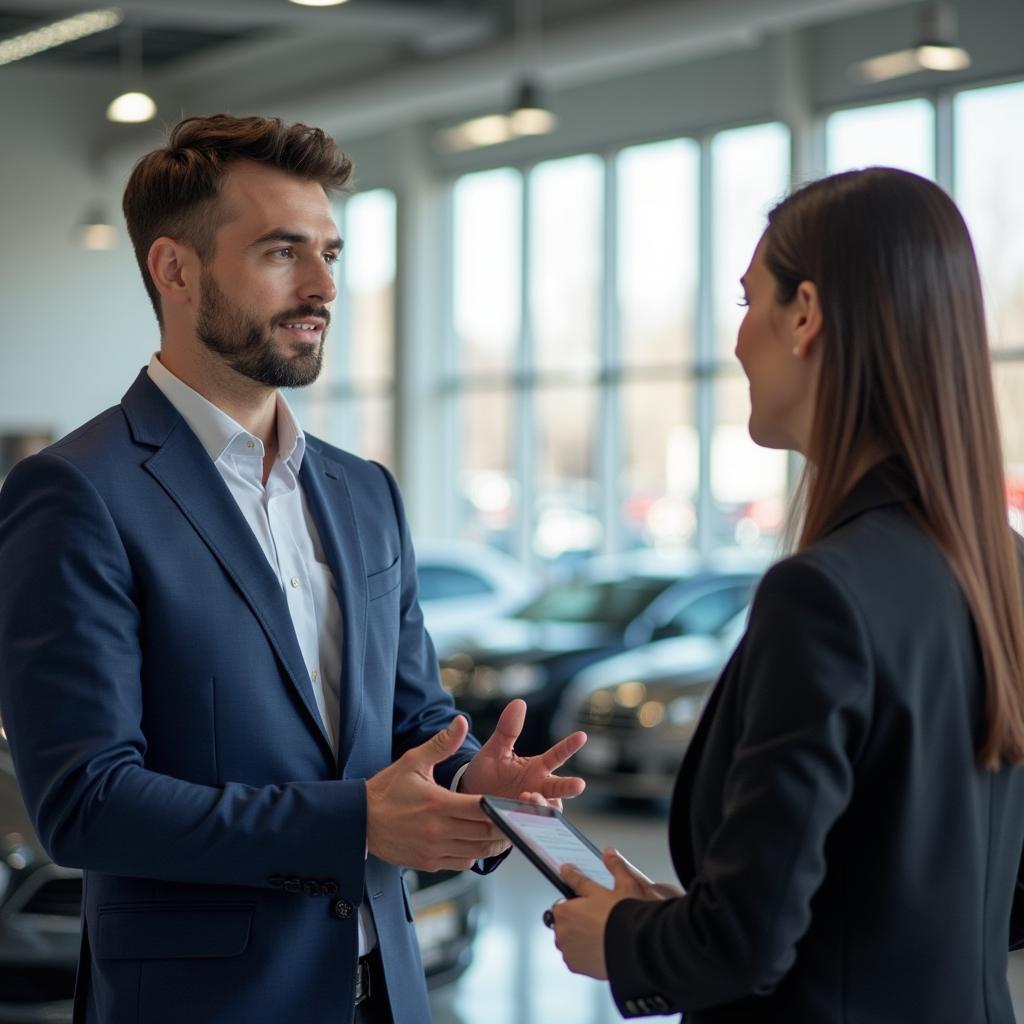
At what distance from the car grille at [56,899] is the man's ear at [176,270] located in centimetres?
219

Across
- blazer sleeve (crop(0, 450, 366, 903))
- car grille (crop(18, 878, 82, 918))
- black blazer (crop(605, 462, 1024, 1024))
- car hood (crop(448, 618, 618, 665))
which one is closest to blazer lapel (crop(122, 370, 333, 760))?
blazer sleeve (crop(0, 450, 366, 903))

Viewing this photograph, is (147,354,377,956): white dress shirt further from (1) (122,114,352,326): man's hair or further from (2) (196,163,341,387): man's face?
(1) (122,114,352,326): man's hair

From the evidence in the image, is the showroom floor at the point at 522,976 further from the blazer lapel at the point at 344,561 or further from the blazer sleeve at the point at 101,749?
the blazer sleeve at the point at 101,749

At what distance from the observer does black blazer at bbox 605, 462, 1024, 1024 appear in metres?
1.45

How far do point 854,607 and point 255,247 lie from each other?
1.15 metres

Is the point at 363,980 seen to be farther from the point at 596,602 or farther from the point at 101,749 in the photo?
the point at 596,602

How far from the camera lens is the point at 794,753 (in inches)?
56.7

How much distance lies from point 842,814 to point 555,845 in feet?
1.25

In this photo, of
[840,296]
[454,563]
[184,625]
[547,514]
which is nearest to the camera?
[840,296]

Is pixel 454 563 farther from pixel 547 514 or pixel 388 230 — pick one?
pixel 388 230

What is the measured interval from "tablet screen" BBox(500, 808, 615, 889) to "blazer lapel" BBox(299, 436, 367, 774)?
0.38m

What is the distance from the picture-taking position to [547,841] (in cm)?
176

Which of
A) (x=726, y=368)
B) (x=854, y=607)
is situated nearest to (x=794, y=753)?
(x=854, y=607)

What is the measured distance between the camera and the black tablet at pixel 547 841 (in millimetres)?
1698
